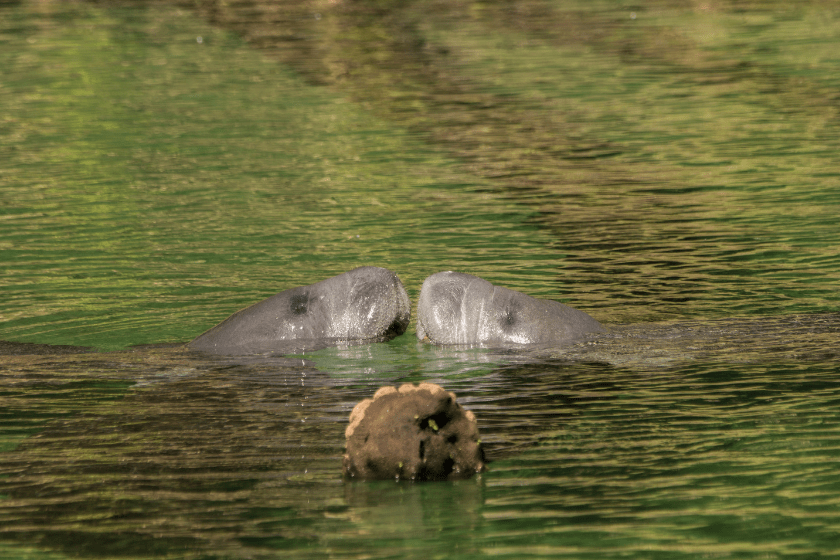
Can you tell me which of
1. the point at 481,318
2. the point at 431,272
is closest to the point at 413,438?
the point at 481,318

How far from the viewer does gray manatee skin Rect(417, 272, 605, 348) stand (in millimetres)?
6176

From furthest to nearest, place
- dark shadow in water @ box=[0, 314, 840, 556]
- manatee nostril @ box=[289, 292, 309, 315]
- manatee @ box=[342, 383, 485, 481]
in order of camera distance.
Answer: manatee nostril @ box=[289, 292, 309, 315], manatee @ box=[342, 383, 485, 481], dark shadow in water @ box=[0, 314, 840, 556]

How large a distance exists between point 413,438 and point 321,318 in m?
2.30

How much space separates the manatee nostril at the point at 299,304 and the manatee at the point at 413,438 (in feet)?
7.36

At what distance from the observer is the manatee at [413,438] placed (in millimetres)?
4199

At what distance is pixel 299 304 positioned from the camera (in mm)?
6465

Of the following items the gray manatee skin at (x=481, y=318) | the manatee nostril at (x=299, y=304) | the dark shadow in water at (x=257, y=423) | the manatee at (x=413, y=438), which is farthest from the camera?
the manatee nostril at (x=299, y=304)

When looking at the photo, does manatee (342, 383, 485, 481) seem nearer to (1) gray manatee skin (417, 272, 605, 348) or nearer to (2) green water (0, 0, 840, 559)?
(2) green water (0, 0, 840, 559)

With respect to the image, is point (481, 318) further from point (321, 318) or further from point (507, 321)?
point (321, 318)

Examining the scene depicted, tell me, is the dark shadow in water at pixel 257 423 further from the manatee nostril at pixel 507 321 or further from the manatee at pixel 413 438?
the manatee nostril at pixel 507 321

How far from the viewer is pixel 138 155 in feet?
41.4

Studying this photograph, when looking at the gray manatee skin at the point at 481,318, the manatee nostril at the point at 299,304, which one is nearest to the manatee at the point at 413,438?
the gray manatee skin at the point at 481,318

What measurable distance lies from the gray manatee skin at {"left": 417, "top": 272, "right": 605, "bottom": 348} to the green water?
0.20 m

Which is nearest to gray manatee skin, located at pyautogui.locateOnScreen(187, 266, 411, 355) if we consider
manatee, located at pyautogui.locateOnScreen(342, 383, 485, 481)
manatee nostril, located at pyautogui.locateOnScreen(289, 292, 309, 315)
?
manatee nostril, located at pyautogui.locateOnScreen(289, 292, 309, 315)
